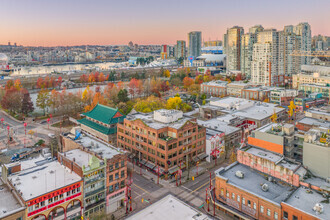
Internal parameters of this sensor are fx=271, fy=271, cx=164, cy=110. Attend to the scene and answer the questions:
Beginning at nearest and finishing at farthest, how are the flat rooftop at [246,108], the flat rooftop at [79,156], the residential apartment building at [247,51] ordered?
the flat rooftop at [79,156] < the flat rooftop at [246,108] < the residential apartment building at [247,51]

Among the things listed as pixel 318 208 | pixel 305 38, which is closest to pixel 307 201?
pixel 318 208

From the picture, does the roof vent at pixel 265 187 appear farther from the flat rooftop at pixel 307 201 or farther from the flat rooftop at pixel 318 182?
the flat rooftop at pixel 318 182

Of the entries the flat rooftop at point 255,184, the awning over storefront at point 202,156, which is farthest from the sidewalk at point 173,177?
the flat rooftop at point 255,184

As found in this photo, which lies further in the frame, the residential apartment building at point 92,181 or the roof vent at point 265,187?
the residential apartment building at point 92,181

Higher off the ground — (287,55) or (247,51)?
(247,51)

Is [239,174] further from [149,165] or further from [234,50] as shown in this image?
[234,50]

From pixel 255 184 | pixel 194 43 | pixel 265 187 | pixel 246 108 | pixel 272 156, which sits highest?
pixel 194 43
